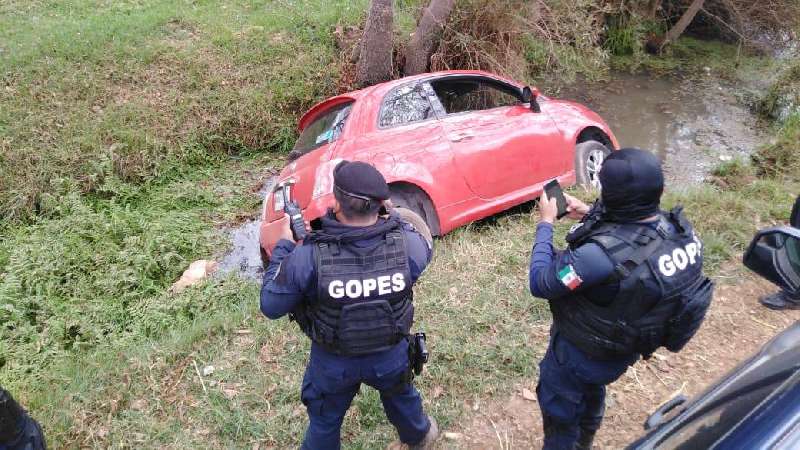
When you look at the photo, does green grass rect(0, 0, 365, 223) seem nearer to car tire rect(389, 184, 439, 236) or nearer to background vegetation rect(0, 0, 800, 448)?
background vegetation rect(0, 0, 800, 448)

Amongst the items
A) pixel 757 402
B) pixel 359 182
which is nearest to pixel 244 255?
pixel 359 182

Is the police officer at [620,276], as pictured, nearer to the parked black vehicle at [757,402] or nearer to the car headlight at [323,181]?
the parked black vehicle at [757,402]

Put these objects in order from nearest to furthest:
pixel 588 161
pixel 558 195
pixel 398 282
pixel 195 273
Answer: pixel 398 282
pixel 558 195
pixel 195 273
pixel 588 161

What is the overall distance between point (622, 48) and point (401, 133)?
7.38 meters

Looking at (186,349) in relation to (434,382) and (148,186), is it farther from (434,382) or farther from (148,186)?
(148,186)

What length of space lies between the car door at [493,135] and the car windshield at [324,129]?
2.86 feet

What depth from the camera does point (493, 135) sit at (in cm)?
513

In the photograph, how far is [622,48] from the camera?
34.8ft

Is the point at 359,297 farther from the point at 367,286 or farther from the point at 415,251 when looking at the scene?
the point at 415,251

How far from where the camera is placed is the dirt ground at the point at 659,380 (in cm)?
315

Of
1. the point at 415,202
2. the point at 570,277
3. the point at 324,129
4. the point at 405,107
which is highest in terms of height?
the point at 570,277

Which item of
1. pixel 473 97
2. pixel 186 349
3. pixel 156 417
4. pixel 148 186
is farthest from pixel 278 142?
pixel 156 417

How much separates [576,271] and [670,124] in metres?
7.20

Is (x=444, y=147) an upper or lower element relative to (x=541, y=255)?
lower
